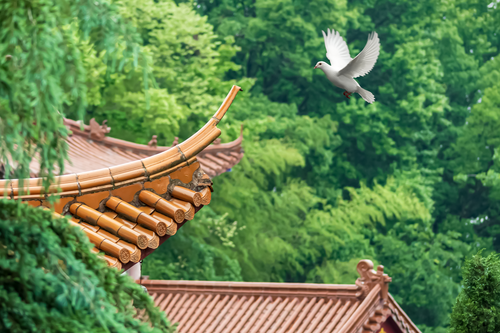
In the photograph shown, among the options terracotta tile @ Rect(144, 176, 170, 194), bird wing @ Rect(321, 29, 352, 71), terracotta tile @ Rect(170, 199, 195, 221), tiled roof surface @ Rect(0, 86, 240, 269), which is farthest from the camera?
bird wing @ Rect(321, 29, 352, 71)

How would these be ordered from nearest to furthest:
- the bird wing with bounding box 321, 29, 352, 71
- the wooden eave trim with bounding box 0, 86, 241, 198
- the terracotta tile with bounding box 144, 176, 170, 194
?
the wooden eave trim with bounding box 0, 86, 241, 198, the terracotta tile with bounding box 144, 176, 170, 194, the bird wing with bounding box 321, 29, 352, 71

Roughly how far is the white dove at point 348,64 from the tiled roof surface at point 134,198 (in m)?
0.71

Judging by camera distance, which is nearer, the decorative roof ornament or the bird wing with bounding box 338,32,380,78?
the bird wing with bounding box 338,32,380,78

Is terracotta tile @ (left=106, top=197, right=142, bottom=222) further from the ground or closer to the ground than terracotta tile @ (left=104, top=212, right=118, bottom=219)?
further from the ground

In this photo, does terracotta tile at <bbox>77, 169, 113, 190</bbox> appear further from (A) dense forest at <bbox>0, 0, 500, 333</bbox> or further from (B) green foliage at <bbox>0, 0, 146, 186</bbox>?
(A) dense forest at <bbox>0, 0, 500, 333</bbox>

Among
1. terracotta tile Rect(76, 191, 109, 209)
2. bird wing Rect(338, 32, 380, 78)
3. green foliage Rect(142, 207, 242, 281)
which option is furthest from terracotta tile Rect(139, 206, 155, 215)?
green foliage Rect(142, 207, 242, 281)

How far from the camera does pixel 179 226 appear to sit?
12.0 feet

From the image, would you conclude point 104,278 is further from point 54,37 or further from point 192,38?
point 192,38

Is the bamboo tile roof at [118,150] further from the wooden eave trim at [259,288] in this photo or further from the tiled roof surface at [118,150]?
the wooden eave trim at [259,288]

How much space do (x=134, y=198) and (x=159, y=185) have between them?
0.16 meters

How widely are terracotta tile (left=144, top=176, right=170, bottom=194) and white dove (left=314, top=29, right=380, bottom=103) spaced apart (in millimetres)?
1159

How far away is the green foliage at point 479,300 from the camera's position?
5520 millimetres

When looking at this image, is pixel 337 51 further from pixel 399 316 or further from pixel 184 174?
pixel 399 316

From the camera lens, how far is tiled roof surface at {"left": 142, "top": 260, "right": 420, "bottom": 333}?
5516 millimetres
